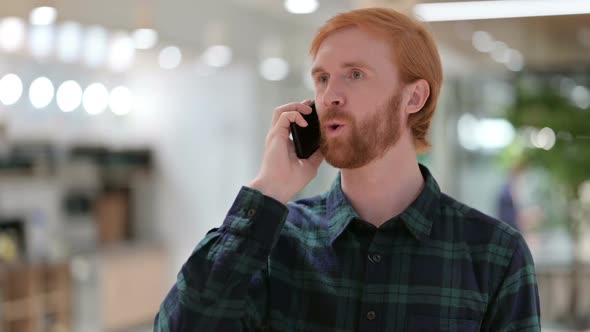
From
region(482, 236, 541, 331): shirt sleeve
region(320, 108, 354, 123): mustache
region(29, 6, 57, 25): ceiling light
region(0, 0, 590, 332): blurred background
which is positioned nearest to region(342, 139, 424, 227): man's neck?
region(320, 108, 354, 123): mustache

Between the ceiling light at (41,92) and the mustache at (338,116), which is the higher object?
the ceiling light at (41,92)

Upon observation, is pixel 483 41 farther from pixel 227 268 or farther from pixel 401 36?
pixel 227 268

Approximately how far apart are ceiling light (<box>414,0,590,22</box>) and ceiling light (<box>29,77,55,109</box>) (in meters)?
4.91

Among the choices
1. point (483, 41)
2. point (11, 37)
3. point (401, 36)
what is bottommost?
point (401, 36)

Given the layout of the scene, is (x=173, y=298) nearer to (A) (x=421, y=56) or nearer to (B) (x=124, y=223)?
(A) (x=421, y=56)

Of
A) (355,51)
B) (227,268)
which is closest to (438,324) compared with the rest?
(227,268)

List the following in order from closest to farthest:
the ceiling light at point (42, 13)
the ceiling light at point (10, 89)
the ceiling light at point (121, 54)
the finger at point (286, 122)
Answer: the finger at point (286, 122) → the ceiling light at point (42, 13) → the ceiling light at point (10, 89) → the ceiling light at point (121, 54)

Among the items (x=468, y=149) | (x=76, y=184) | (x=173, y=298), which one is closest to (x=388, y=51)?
(x=173, y=298)

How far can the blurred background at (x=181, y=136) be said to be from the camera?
A: 573cm

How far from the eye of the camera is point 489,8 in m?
3.09

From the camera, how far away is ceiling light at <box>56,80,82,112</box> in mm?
7702

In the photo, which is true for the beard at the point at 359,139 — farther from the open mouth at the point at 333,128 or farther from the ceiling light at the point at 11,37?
the ceiling light at the point at 11,37

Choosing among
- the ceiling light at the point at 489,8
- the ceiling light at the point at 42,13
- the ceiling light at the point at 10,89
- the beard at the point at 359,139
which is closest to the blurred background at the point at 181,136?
the ceiling light at the point at 10,89

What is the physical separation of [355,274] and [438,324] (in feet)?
0.51
